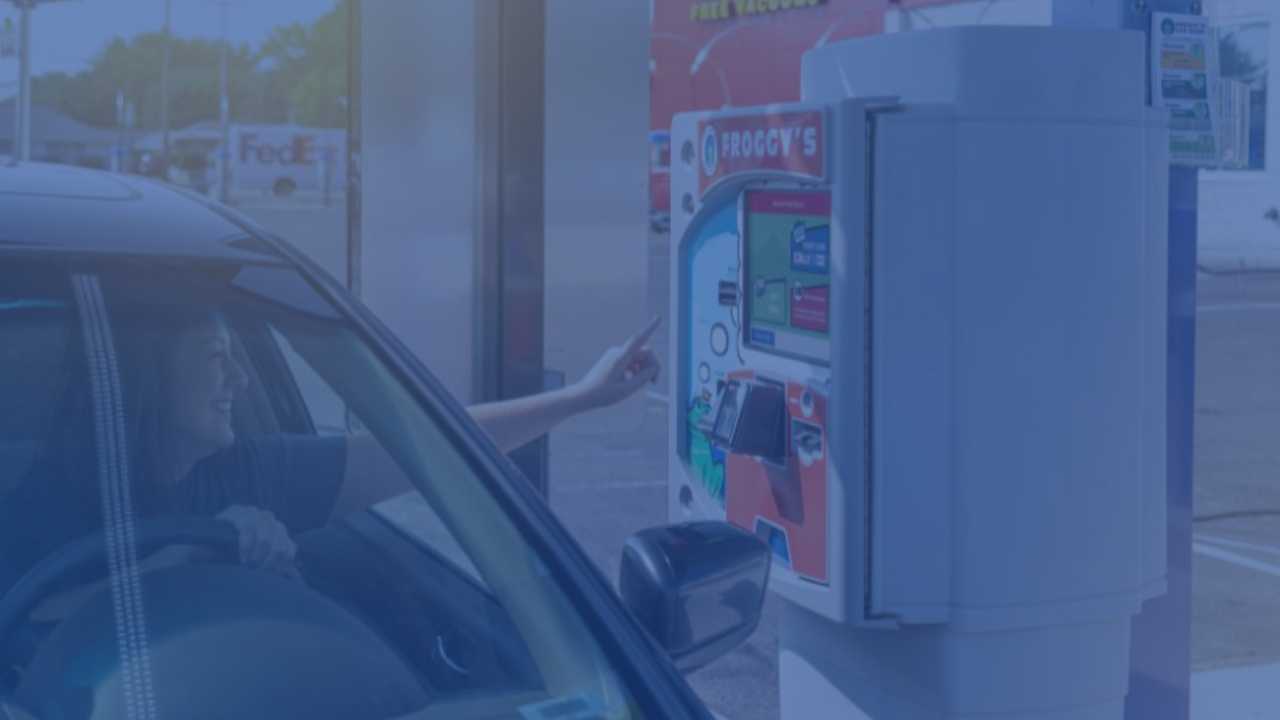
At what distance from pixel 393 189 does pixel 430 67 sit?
0.36m

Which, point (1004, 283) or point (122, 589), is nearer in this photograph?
point (122, 589)

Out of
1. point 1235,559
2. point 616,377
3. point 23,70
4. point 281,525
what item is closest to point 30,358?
point 281,525

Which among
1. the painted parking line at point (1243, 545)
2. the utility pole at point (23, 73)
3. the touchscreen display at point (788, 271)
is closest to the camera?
the touchscreen display at point (788, 271)

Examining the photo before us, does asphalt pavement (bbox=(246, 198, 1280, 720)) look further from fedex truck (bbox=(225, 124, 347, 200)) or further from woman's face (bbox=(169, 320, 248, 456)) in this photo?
fedex truck (bbox=(225, 124, 347, 200))

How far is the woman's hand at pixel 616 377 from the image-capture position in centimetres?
354

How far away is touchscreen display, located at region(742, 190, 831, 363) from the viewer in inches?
130

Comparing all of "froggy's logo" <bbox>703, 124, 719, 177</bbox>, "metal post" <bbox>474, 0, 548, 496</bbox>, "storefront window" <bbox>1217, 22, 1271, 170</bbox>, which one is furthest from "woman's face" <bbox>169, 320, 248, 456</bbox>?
"storefront window" <bbox>1217, 22, 1271, 170</bbox>

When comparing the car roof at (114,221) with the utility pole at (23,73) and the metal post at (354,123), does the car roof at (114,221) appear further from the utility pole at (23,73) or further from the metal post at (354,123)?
the utility pole at (23,73)

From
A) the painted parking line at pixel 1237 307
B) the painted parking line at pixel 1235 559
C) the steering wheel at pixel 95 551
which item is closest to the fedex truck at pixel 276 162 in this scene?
the painted parking line at pixel 1237 307

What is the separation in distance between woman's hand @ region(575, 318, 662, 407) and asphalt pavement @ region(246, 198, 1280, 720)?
2.58 feet

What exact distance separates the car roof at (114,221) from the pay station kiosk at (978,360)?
1.27m

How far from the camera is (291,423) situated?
251cm

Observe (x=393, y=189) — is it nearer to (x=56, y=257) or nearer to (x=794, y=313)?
(x=794, y=313)

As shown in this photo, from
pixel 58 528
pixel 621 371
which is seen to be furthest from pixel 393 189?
pixel 58 528
